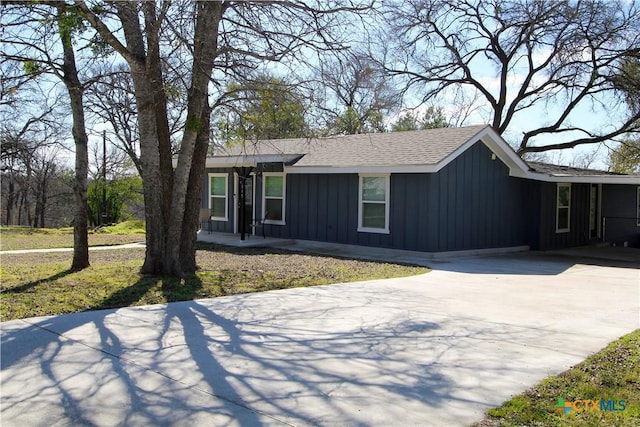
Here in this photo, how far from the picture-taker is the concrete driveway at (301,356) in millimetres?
4059

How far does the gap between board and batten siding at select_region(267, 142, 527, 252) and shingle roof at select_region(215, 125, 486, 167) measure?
414 millimetres

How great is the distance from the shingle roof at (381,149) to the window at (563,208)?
422 cm

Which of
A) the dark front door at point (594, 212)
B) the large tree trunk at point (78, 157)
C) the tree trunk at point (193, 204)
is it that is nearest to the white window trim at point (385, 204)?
the tree trunk at point (193, 204)

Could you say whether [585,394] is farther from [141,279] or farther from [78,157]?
[78,157]

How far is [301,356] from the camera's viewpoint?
212 inches

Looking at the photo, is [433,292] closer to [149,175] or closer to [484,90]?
[149,175]

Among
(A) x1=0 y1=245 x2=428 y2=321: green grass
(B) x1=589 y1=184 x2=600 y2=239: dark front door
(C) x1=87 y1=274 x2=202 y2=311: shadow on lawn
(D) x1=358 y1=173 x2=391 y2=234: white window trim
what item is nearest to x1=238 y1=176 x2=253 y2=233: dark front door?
(A) x1=0 y1=245 x2=428 y2=321: green grass

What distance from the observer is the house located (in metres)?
14.4

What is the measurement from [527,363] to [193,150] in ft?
21.0

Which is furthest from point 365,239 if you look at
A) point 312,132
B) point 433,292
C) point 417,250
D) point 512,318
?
point 512,318

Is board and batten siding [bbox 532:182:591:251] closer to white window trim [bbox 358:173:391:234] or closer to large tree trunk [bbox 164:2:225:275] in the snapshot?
white window trim [bbox 358:173:391:234]

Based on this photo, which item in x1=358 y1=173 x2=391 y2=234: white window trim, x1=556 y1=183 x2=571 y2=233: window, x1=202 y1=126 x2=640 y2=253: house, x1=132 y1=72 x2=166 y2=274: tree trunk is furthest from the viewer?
x1=556 y1=183 x2=571 y2=233: window

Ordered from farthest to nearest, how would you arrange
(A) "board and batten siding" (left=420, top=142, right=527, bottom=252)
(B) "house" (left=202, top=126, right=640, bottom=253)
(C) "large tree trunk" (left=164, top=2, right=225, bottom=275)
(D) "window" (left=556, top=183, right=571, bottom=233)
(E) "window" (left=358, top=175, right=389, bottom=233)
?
1. (D) "window" (left=556, top=183, right=571, bottom=233)
2. (E) "window" (left=358, top=175, right=389, bottom=233)
3. (B) "house" (left=202, top=126, right=640, bottom=253)
4. (A) "board and batten siding" (left=420, top=142, right=527, bottom=252)
5. (C) "large tree trunk" (left=164, top=2, right=225, bottom=275)

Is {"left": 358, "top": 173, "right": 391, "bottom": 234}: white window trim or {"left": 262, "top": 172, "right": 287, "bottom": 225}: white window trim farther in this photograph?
{"left": 262, "top": 172, "right": 287, "bottom": 225}: white window trim
